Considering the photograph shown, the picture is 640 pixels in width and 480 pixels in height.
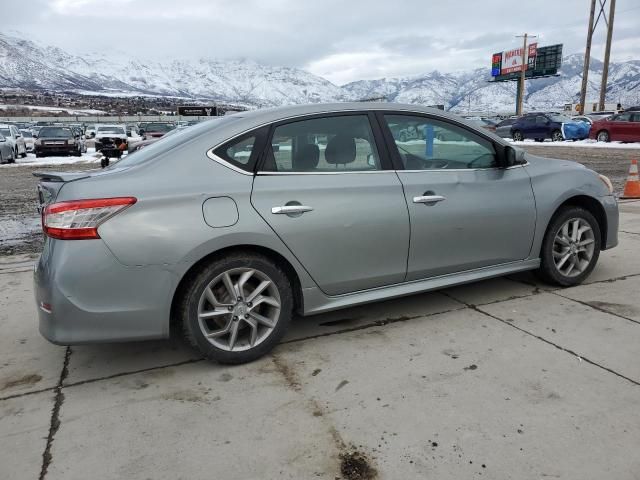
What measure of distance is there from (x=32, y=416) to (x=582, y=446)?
2.67m

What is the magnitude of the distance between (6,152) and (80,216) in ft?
71.8

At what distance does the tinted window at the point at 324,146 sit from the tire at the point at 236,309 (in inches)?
25.0

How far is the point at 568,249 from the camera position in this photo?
4363 mm

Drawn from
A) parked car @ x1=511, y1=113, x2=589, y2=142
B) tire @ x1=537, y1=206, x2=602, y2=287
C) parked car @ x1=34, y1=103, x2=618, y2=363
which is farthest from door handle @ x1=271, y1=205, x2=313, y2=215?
A: parked car @ x1=511, y1=113, x2=589, y2=142

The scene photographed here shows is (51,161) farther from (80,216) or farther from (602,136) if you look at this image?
(602,136)

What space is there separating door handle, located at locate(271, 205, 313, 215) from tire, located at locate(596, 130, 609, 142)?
2608 centimetres

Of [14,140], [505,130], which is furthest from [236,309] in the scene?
[505,130]

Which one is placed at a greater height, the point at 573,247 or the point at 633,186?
the point at 573,247

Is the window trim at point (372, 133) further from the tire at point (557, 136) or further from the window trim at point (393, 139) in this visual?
the tire at point (557, 136)

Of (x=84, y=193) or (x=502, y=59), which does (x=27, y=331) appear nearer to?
(x=84, y=193)

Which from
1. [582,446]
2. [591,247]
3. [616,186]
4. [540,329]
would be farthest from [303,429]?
[616,186]

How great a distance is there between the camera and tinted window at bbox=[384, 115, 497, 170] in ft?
12.2

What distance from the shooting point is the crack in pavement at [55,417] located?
92.9 inches

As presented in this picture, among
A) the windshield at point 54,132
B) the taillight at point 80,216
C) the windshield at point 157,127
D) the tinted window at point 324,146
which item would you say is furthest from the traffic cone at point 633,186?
the windshield at point 54,132
